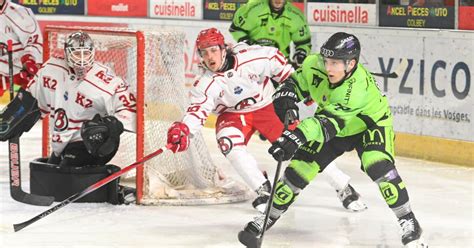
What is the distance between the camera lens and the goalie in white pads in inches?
292

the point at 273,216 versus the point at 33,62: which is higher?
the point at 33,62

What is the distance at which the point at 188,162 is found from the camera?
309 inches

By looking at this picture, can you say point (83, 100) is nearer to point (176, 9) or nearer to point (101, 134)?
point (101, 134)

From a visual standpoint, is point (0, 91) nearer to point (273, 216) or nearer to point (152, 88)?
point (152, 88)

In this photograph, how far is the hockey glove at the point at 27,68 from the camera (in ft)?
27.7

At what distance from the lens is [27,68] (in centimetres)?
845

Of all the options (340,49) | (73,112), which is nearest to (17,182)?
(73,112)

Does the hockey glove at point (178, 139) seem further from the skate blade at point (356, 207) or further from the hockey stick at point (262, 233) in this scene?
the skate blade at point (356, 207)

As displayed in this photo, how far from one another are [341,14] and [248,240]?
3984 mm

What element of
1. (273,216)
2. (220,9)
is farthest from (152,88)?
(220,9)

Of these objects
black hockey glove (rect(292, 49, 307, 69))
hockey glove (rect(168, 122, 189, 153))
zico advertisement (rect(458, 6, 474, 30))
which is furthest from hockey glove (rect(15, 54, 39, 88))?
zico advertisement (rect(458, 6, 474, 30))

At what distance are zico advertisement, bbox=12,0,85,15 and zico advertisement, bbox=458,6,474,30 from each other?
13.9 ft

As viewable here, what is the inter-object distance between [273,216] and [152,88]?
1676mm

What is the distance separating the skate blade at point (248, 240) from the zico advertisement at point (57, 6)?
6.30m
